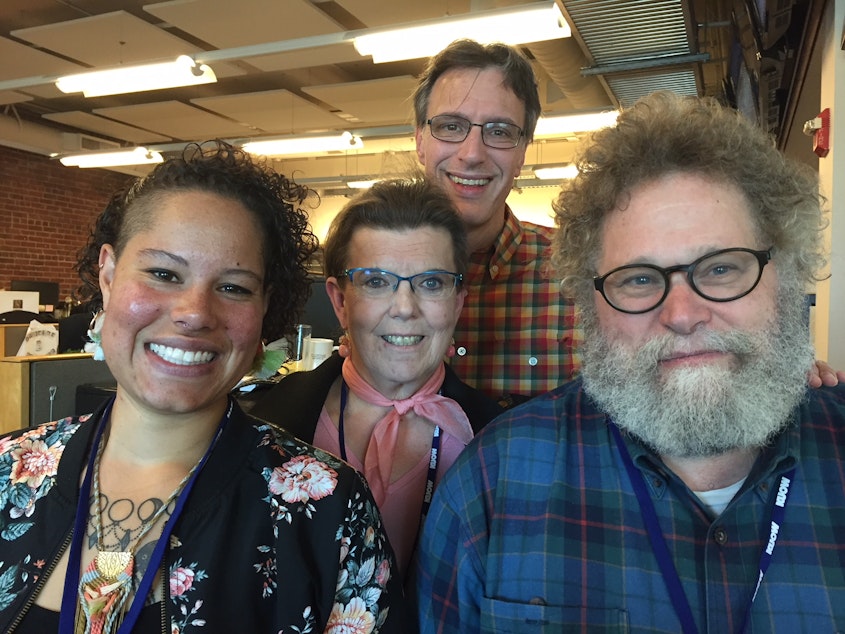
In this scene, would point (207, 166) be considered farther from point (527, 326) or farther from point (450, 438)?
point (527, 326)

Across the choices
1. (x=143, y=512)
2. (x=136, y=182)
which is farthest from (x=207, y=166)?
(x=143, y=512)

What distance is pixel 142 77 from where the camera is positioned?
499 cm

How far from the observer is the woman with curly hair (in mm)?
1133

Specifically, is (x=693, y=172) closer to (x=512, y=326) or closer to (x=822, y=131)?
(x=512, y=326)

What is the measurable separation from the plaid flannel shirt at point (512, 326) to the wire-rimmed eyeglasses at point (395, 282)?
1.77ft

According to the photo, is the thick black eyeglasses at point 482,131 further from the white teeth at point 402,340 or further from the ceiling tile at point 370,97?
the ceiling tile at point 370,97

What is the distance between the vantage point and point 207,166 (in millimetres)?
1354

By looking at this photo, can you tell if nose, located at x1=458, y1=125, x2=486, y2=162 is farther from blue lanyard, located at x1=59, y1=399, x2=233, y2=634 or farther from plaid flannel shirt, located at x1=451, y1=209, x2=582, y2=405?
blue lanyard, located at x1=59, y1=399, x2=233, y2=634

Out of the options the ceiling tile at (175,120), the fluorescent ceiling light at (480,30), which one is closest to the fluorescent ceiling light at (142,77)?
the fluorescent ceiling light at (480,30)

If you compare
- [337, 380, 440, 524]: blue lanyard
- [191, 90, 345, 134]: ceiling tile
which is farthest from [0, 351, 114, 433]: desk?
[191, 90, 345, 134]: ceiling tile

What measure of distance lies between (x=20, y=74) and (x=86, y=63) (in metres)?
0.96

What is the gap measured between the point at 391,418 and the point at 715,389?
2.54 ft

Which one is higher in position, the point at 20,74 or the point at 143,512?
the point at 20,74

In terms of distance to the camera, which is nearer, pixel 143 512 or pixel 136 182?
pixel 143 512
